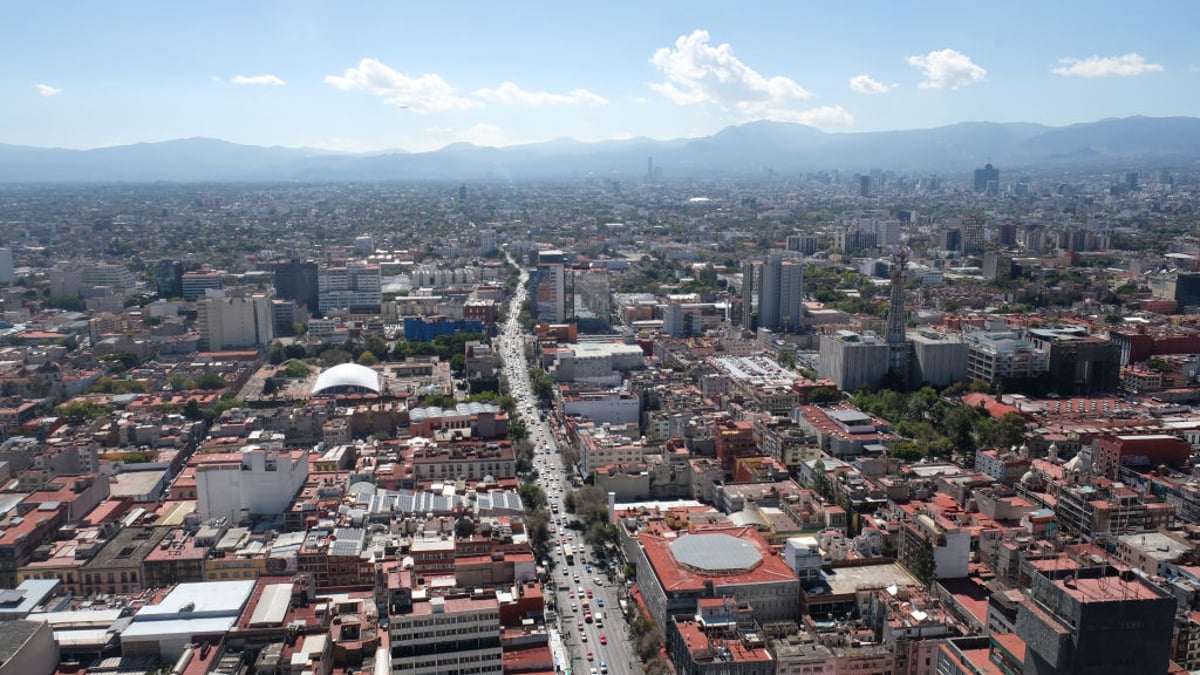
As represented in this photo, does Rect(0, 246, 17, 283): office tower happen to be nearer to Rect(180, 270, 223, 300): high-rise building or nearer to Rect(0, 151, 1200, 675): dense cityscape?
Rect(0, 151, 1200, 675): dense cityscape

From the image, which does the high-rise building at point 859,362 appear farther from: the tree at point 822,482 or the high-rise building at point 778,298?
the tree at point 822,482

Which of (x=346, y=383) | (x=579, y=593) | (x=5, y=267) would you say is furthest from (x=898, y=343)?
(x=5, y=267)

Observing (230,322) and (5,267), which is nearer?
(230,322)

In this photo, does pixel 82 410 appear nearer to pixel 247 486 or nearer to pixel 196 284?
pixel 247 486

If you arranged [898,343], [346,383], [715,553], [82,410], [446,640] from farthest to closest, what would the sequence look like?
[898,343] < [346,383] < [82,410] < [715,553] < [446,640]

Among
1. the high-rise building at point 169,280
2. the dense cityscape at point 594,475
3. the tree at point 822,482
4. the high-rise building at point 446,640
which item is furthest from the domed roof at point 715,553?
the high-rise building at point 169,280

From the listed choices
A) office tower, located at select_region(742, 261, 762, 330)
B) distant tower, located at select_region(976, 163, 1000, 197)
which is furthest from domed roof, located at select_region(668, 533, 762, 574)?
distant tower, located at select_region(976, 163, 1000, 197)
